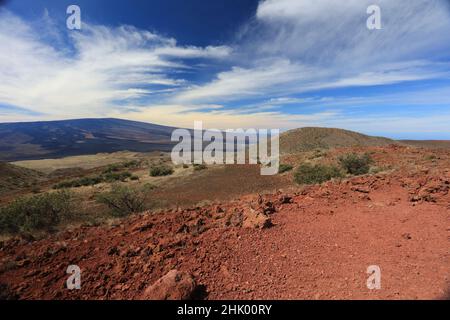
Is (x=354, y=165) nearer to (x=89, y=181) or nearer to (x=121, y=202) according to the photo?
(x=121, y=202)

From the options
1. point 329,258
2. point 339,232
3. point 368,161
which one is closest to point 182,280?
point 329,258

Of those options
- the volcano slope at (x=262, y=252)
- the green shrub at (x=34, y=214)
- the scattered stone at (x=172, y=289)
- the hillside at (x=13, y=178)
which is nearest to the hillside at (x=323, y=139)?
the hillside at (x=13, y=178)

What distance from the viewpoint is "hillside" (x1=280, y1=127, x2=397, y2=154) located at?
47781mm

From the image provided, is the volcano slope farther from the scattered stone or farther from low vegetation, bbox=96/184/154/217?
low vegetation, bbox=96/184/154/217

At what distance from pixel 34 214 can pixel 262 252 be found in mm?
8709

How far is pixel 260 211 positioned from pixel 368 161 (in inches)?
522

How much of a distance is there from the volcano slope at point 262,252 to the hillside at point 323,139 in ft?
135

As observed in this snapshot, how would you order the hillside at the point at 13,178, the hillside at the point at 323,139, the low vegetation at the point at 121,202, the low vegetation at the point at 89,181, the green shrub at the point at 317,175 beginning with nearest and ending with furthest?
the low vegetation at the point at 121,202 < the green shrub at the point at 317,175 < the low vegetation at the point at 89,181 < the hillside at the point at 13,178 < the hillside at the point at 323,139

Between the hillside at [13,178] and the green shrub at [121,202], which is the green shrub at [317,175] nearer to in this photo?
the green shrub at [121,202]

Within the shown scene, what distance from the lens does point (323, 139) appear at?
50.6 m

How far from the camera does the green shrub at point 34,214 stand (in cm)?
870

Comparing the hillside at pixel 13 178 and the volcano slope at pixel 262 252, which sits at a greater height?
the volcano slope at pixel 262 252

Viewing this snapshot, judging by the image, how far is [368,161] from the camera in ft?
53.2
